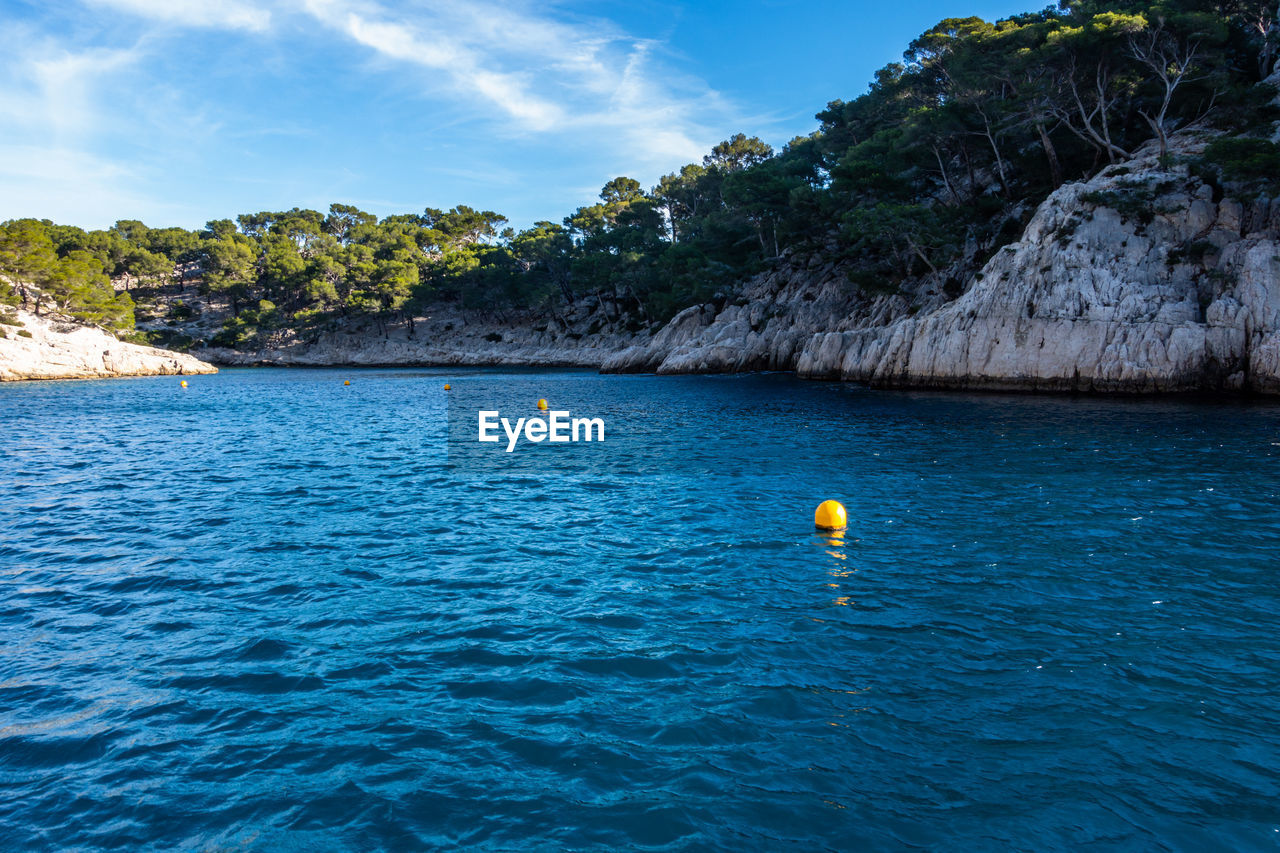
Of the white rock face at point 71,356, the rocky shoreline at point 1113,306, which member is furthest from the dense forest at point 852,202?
the white rock face at point 71,356

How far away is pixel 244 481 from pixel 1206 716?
21799 mm

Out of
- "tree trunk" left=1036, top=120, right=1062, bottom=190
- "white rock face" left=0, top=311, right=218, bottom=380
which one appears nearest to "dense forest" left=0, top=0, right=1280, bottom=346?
"tree trunk" left=1036, top=120, right=1062, bottom=190

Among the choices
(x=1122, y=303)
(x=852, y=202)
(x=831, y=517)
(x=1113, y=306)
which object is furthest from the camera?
(x=852, y=202)

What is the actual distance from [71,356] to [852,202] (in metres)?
78.6

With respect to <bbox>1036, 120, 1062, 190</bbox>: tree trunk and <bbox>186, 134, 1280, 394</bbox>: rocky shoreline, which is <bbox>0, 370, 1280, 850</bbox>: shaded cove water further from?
<bbox>1036, 120, 1062, 190</bbox>: tree trunk

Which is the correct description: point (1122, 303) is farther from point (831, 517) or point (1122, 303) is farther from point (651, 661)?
point (651, 661)

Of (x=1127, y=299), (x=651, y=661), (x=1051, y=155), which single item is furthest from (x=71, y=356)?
(x=1051, y=155)

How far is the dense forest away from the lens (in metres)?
39.5

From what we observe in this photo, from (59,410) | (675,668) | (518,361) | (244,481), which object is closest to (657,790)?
(675,668)

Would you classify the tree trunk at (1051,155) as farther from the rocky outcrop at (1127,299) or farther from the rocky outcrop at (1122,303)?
the rocky outcrop at (1127,299)

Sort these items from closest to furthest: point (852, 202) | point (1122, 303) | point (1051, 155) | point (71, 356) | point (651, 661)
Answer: point (651, 661), point (1122, 303), point (1051, 155), point (852, 202), point (71, 356)

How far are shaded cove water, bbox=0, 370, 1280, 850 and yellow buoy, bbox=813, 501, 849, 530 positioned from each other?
0.46m

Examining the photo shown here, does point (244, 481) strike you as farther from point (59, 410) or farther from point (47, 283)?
point (47, 283)

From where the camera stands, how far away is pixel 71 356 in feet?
223
